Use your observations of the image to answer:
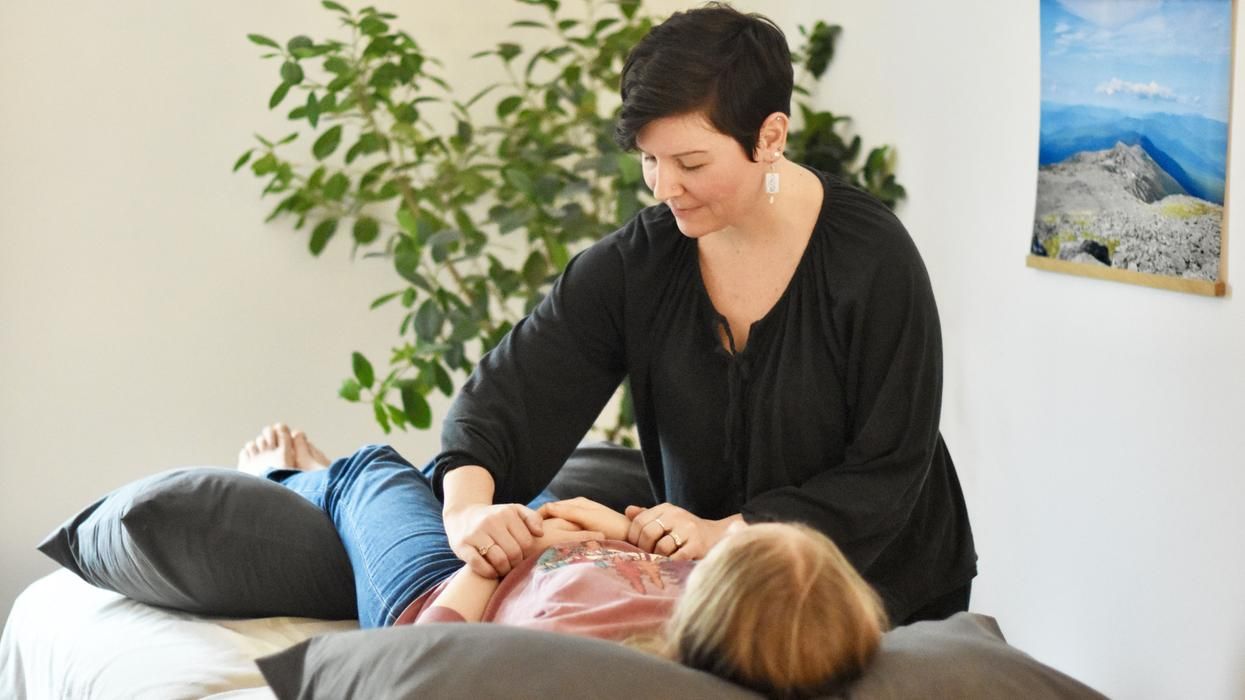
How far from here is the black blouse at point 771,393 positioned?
151 centimetres

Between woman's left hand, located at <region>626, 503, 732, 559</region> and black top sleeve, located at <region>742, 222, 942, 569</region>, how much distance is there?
0.06 metres

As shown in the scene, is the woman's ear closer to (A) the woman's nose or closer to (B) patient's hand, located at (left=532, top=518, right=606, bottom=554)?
(A) the woman's nose

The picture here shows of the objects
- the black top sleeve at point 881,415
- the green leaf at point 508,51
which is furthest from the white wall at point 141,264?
the black top sleeve at point 881,415

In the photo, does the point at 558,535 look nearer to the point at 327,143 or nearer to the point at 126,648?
the point at 126,648

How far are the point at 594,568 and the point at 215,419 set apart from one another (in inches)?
77.1

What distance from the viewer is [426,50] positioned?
319 cm

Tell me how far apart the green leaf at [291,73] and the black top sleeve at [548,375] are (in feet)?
4.32

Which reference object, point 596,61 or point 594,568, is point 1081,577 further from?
point 596,61

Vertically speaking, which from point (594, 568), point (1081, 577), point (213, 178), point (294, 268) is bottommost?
point (1081, 577)

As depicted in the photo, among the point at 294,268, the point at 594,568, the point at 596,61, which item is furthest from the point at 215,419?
the point at 594,568

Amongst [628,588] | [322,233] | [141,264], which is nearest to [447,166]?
[322,233]

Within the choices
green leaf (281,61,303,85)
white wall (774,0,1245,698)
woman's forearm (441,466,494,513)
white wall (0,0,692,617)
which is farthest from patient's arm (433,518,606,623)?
white wall (0,0,692,617)

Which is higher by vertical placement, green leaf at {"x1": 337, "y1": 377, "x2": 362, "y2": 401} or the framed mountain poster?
the framed mountain poster

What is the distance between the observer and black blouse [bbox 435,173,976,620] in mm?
1507
